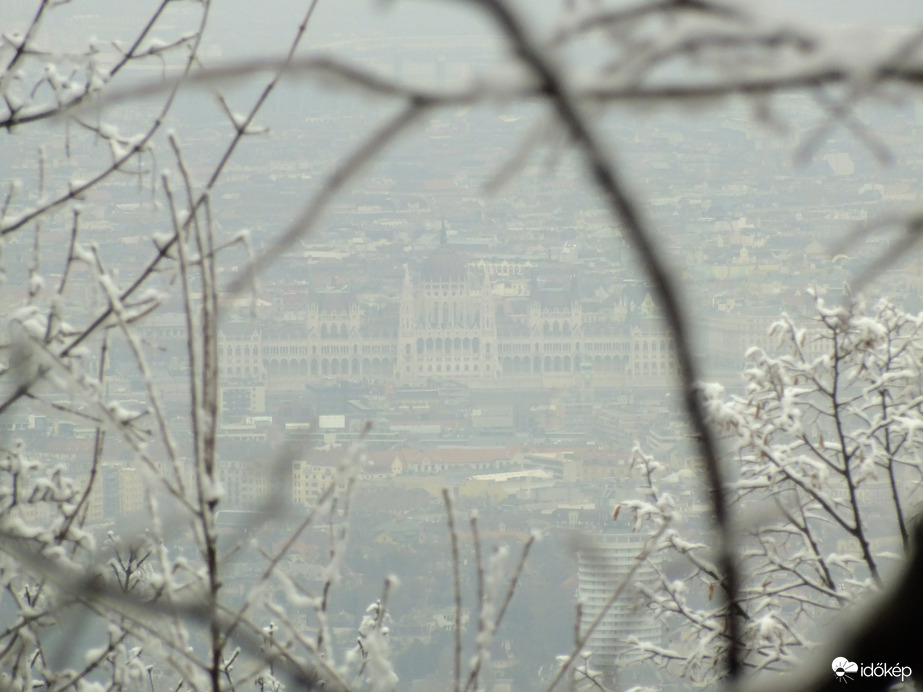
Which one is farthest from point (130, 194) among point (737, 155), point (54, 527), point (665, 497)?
point (54, 527)

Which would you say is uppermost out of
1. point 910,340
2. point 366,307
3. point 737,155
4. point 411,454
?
point 737,155

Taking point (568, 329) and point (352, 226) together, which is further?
point (352, 226)

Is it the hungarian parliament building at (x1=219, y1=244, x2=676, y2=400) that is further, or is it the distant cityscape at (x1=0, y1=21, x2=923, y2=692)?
the hungarian parliament building at (x1=219, y1=244, x2=676, y2=400)

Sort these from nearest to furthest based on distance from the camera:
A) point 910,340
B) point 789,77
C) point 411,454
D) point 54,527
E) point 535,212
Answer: point 789,77 < point 54,527 < point 910,340 < point 411,454 < point 535,212

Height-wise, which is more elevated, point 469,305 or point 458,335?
point 469,305

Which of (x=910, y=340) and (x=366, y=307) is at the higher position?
(x=366, y=307)

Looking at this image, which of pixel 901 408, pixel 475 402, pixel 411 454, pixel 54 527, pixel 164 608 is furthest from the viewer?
pixel 475 402

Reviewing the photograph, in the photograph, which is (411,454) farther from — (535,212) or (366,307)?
(535,212)

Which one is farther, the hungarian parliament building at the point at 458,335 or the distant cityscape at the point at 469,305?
the hungarian parliament building at the point at 458,335
